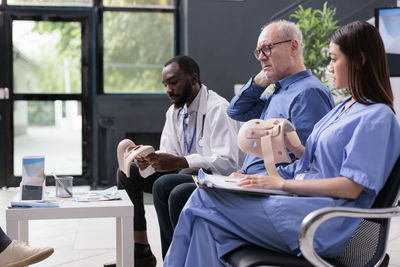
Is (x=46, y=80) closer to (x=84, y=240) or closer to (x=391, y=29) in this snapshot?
(x=84, y=240)

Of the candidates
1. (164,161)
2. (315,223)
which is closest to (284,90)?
(164,161)

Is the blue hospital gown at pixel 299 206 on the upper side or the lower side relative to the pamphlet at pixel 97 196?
upper

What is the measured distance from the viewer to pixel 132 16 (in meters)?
7.06

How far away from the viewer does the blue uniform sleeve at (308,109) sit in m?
2.13

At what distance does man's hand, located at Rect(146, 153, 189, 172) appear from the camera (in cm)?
266

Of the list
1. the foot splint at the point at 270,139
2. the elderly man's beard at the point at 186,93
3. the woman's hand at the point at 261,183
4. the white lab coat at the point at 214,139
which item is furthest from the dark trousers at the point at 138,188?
the woman's hand at the point at 261,183

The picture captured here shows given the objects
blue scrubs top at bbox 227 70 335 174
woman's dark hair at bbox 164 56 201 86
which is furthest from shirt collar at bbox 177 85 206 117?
blue scrubs top at bbox 227 70 335 174

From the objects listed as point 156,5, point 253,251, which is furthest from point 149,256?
point 156,5

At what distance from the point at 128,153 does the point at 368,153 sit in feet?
4.59

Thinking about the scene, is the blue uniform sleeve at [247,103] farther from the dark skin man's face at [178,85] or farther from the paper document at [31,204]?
→ the paper document at [31,204]

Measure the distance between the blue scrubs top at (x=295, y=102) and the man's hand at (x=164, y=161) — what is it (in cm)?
45

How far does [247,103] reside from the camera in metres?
2.50

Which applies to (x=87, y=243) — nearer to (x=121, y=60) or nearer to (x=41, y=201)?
(x=41, y=201)

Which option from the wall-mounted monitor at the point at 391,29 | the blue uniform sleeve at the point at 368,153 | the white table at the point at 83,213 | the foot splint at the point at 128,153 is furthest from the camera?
the wall-mounted monitor at the point at 391,29
